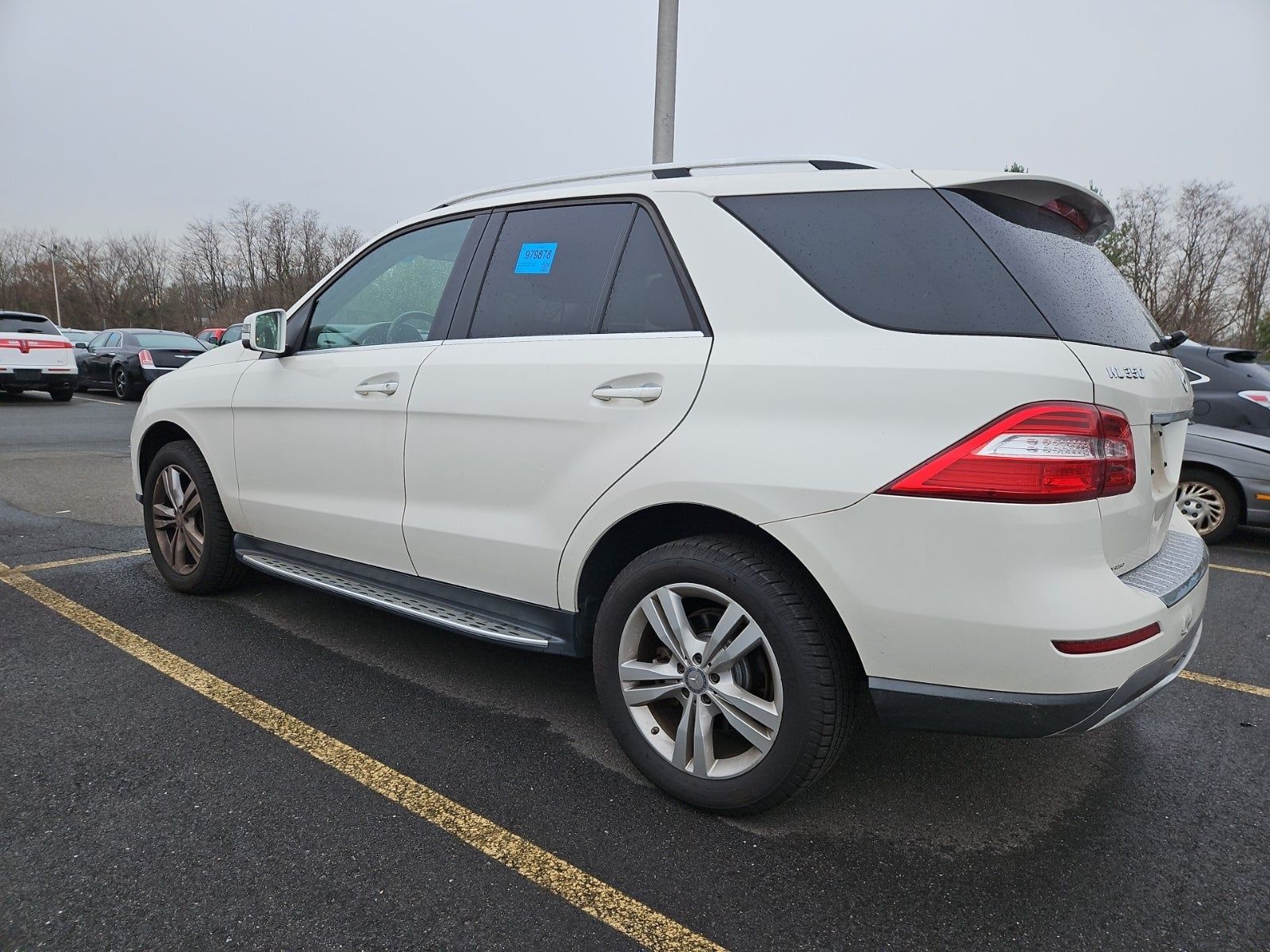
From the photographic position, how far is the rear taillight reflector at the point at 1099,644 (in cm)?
192

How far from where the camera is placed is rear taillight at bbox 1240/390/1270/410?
6.38 metres

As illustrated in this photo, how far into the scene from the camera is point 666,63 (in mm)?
7910

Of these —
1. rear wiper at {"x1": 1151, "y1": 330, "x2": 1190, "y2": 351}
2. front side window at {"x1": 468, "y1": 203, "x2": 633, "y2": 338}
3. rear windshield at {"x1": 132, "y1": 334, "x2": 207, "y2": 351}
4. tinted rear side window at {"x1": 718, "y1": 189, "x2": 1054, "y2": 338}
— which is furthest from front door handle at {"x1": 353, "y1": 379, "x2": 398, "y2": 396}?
rear windshield at {"x1": 132, "y1": 334, "x2": 207, "y2": 351}

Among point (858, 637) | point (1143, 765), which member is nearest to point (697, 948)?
point (858, 637)

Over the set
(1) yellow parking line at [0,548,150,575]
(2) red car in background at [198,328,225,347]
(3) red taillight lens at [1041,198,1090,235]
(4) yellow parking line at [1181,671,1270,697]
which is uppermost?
(3) red taillight lens at [1041,198,1090,235]

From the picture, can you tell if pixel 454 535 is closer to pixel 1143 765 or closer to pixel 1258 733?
pixel 1143 765

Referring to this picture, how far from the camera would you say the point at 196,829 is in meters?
2.24

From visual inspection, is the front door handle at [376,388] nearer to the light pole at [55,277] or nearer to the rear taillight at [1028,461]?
the rear taillight at [1028,461]

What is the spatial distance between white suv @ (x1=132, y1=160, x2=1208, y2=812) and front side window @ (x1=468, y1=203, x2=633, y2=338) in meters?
0.01

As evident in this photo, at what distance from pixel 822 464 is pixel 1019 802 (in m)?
1.30

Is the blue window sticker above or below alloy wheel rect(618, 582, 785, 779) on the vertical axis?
above

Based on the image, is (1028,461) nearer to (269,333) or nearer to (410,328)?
(410,328)

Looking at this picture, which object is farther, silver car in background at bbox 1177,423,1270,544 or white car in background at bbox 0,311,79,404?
white car in background at bbox 0,311,79,404

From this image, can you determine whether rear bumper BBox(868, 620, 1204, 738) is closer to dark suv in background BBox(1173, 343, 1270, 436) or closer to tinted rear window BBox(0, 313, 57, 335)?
dark suv in background BBox(1173, 343, 1270, 436)
